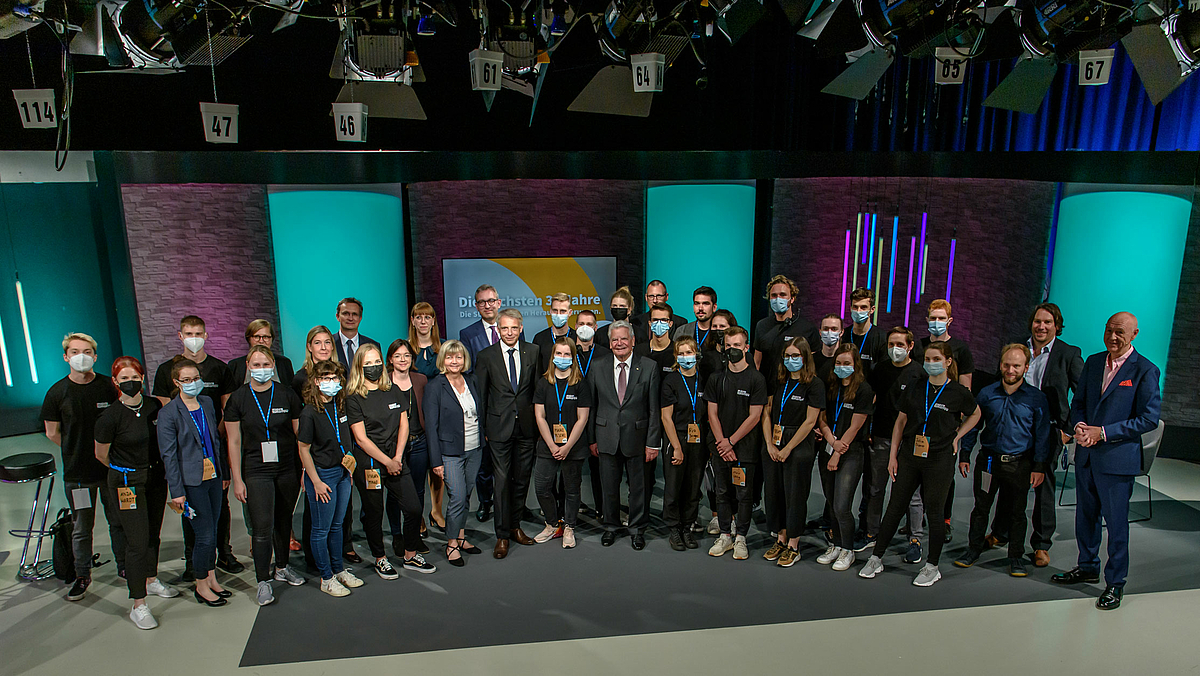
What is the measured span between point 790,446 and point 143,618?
3.64 metres

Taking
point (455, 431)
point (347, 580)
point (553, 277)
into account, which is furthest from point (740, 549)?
point (553, 277)

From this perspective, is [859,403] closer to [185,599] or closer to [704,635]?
[704,635]

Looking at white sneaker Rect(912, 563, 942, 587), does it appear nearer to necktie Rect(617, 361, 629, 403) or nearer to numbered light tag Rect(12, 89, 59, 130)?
necktie Rect(617, 361, 629, 403)

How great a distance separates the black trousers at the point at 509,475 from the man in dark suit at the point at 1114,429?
314 cm

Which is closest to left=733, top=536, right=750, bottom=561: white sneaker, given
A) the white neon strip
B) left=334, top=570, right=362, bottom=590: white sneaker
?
left=334, top=570, right=362, bottom=590: white sneaker

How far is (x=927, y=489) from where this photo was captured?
13.5ft

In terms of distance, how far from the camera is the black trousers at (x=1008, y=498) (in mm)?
4297

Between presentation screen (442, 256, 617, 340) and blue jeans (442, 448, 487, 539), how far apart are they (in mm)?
2850

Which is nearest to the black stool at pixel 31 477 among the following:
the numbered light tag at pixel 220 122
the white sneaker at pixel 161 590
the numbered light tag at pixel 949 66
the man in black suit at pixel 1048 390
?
the white sneaker at pixel 161 590

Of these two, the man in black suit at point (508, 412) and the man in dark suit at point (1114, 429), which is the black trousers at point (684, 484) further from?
the man in dark suit at point (1114, 429)

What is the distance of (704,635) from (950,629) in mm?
1282

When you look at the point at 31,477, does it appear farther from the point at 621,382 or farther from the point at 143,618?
the point at 621,382

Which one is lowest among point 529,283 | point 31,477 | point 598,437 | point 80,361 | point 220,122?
point 31,477

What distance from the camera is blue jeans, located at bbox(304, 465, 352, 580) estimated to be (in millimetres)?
4012
